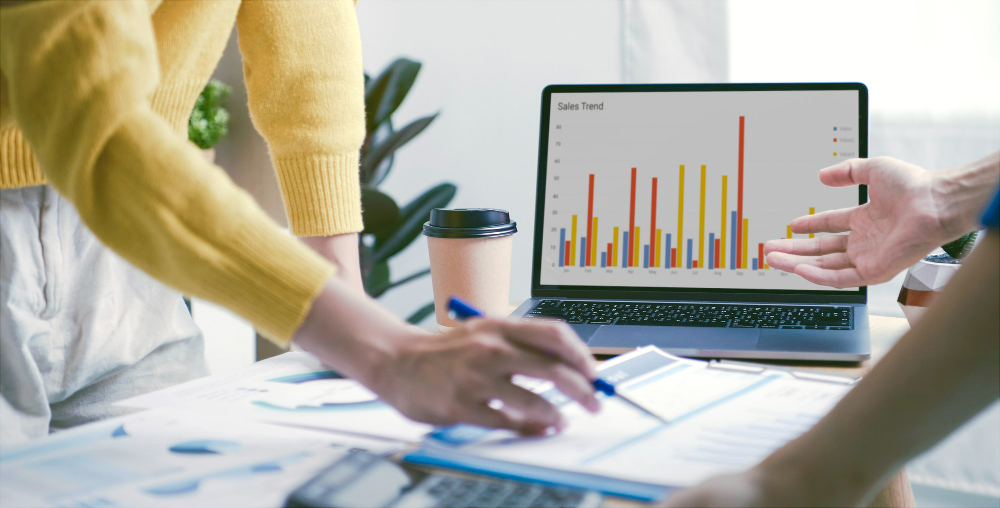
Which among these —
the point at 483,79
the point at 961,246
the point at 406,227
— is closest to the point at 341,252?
the point at 961,246

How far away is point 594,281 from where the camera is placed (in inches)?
37.9

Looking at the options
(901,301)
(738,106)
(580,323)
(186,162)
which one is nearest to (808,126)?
(738,106)

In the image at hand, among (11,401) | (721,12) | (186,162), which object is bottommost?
(11,401)

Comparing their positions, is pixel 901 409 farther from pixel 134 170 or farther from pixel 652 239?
pixel 652 239

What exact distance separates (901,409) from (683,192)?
0.64 m

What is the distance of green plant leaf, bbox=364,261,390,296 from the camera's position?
1792 millimetres

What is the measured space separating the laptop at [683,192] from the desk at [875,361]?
0.04 metres

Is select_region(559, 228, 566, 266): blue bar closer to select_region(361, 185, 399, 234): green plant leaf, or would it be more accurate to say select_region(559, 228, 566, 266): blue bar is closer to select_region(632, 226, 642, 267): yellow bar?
select_region(632, 226, 642, 267): yellow bar

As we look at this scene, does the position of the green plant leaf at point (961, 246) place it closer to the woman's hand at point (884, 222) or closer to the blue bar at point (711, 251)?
the woman's hand at point (884, 222)

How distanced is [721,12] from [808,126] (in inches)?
29.7

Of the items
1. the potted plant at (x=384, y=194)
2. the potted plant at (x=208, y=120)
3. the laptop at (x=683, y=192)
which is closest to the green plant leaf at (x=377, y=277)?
the potted plant at (x=384, y=194)

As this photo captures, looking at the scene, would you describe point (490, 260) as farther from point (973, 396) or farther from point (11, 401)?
point (973, 396)

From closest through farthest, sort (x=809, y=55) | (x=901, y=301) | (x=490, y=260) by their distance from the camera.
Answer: (x=901, y=301)
(x=490, y=260)
(x=809, y=55)

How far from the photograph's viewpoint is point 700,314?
0.85m
